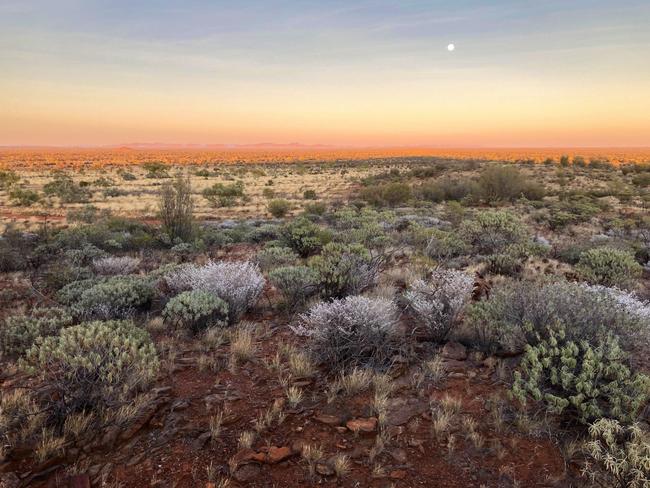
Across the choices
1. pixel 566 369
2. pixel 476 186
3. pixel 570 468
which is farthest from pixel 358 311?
pixel 476 186

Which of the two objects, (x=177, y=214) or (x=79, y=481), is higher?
(x=177, y=214)

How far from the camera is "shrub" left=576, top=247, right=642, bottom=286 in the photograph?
25.2ft

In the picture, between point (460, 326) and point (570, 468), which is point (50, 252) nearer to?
point (460, 326)

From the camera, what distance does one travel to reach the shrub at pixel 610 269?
7691 mm

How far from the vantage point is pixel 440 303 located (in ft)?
16.6

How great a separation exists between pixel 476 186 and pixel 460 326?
21679 millimetres

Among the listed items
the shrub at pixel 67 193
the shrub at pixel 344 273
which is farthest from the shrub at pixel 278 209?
the shrub at pixel 344 273

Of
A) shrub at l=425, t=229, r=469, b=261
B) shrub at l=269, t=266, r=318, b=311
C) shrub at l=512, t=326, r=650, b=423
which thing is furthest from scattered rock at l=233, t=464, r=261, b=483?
shrub at l=425, t=229, r=469, b=261

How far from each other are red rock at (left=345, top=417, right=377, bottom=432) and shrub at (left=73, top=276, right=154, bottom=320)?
3.70 meters

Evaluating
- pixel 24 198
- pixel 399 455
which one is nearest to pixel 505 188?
pixel 399 455

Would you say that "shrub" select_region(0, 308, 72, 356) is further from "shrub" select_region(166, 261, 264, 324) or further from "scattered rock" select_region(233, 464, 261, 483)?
"scattered rock" select_region(233, 464, 261, 483)

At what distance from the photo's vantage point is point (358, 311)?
4.59 meters

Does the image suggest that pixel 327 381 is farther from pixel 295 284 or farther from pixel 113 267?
pixel 113 267

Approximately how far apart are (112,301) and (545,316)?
5473 mm
